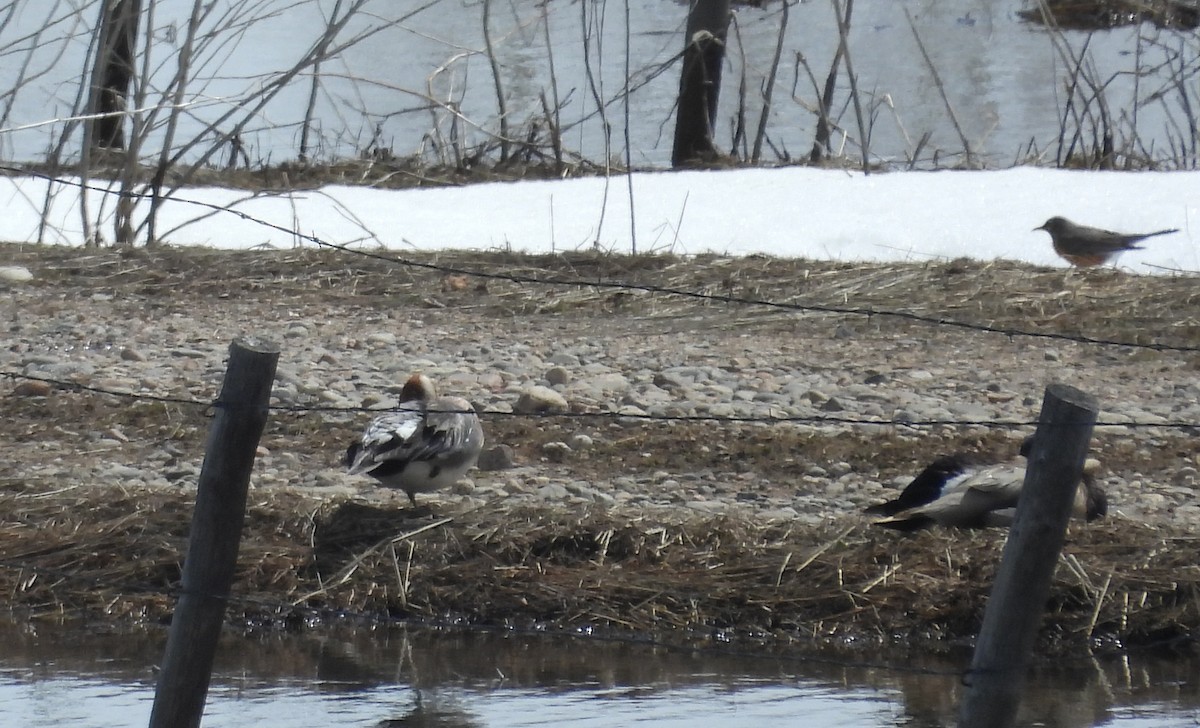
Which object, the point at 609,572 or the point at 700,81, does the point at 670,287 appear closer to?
the point at 609,572

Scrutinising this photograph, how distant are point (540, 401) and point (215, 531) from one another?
336cm

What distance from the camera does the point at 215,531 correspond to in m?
3.28

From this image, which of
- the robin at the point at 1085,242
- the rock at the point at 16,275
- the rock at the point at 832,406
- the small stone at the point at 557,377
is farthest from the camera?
the robin at the point at 1085,242

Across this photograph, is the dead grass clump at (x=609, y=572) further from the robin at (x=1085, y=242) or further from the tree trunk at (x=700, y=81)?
the tree trunk at (x=700, y=81)

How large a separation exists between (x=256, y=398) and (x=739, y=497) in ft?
9.16

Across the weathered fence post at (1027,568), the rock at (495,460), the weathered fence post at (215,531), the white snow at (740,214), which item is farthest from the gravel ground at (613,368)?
the weathered fence post at (1027,568)

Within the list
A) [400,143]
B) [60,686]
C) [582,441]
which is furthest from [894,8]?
[60,686]

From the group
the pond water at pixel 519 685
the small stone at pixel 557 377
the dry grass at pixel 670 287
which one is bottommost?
the pond water at pixel 519 685

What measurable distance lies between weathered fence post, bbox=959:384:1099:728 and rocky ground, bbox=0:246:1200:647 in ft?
5.65

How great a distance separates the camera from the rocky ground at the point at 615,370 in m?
5.88

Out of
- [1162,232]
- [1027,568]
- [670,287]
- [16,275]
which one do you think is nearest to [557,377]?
[670,287]

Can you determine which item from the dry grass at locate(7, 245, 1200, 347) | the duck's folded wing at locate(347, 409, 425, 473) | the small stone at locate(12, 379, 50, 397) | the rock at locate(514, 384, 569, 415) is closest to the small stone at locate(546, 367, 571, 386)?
the rock at locate(514, 384, 569, 415)

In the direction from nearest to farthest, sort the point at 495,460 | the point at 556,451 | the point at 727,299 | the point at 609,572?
the point at 727,299, the point at 609,572, the point at 495,460, the point at 556,451

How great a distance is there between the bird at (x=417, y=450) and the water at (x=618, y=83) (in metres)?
6.48
